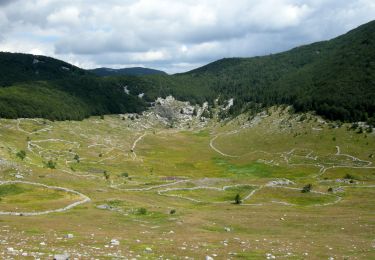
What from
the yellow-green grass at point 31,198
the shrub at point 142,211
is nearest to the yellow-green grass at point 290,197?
the shrub at point 142,211

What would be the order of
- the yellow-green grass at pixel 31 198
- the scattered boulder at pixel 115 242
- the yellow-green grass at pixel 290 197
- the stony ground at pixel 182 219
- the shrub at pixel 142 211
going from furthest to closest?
the yellow-green grass at pixel 290 197 < the shrub at pixel 142 211 < the yellow-green grass at pixel 31 198 < the scattered boulder at pixel 115 242 < the stony ground at pixel 182 219

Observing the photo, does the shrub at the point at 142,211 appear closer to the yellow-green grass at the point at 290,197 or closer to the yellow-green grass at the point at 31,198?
the yellow-green grass at the point at 31,198

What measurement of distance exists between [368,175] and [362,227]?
11122 cm

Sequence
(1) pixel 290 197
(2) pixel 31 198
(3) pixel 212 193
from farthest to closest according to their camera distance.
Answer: (3) pixel 212 193 < (1) pixel 290 197 < (2) pixel 31 198

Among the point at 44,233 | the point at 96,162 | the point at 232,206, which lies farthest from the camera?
the point at 96,162

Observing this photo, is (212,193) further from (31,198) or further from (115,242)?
(115,242)

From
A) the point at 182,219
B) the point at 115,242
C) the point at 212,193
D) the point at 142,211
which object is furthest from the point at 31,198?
the point at 212,193

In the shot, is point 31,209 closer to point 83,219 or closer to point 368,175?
point 83,219

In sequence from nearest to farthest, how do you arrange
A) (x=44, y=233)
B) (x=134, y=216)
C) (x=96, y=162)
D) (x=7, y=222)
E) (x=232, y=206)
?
(x=44, y=233) < (x=7, y=222) < (x=134, y=216) < (x=232, y=206) < (x=96, y=162)

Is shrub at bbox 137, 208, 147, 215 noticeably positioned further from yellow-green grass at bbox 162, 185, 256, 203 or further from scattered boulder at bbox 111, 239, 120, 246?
yellow-green grass at bbox 162, 185, 256, 203

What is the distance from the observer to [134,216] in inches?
2518

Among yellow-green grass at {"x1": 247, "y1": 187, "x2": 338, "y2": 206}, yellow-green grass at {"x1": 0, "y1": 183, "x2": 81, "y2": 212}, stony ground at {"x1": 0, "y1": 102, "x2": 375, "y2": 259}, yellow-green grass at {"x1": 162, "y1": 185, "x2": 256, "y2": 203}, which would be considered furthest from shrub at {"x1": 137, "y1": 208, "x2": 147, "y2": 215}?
yellow-green grass at {"x1": 247, "y1": 187, "x2": 338, "y2": 206}

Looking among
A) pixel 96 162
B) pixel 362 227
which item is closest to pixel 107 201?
pixel 362 227

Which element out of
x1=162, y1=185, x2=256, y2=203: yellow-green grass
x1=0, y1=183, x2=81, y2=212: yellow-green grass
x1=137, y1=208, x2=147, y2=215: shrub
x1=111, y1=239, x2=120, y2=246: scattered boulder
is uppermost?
x1=111, y1=239, x2=120, y2=246: scattered boulder
